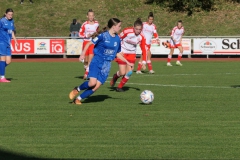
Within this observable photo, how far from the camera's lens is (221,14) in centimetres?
4747

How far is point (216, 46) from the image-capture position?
35.7 metres

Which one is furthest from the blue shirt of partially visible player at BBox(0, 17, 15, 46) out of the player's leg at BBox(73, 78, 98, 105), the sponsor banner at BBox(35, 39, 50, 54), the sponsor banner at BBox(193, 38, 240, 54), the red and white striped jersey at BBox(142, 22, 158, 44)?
the sponsor banner at BBox(193, 38, 240, 54)

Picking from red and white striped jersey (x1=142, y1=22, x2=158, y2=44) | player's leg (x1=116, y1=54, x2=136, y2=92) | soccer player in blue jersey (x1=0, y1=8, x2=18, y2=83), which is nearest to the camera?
player's leg (x1=116, y1=54, x2=136, y2=92)

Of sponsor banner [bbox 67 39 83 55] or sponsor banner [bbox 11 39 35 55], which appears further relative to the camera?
sponsor banner [bbox 67 39 83 55]

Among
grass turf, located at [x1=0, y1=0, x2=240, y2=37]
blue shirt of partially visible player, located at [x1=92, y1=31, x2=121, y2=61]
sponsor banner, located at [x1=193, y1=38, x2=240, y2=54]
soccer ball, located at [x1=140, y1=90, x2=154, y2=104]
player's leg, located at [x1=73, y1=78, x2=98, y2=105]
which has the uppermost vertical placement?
grass turf, located at [x1=0, y1=0, x2=240, y2=37]

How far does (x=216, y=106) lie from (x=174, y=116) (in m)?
1.90

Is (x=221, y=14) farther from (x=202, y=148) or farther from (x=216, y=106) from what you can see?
(x=202, y=148)

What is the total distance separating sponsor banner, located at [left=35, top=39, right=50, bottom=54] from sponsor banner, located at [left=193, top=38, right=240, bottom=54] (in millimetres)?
8644

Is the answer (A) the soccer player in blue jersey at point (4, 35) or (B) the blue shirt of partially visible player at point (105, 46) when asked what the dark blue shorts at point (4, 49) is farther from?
(B) the blue shirt of partially visible player at point (105, 46)

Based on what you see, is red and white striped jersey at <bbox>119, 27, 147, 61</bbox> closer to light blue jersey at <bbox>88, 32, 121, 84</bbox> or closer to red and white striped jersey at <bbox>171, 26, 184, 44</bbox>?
light blue jersey at <bbox>88, 32, 121, 84</bbox>

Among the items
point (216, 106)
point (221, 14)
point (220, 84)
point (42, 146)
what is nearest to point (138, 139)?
point (42, 146)

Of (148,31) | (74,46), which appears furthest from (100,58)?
A: (74,46)

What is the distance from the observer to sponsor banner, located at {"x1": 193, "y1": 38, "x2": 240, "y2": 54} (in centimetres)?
3528

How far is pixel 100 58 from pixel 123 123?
3142 millimetres
